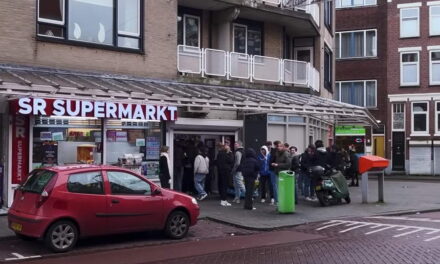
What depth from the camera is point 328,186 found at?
1595 cm

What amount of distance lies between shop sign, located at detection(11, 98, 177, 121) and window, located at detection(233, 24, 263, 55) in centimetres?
546

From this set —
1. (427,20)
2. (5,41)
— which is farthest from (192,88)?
(427,20)

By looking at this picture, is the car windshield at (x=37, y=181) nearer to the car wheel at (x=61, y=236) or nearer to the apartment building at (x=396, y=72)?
the car wheel at (x=61, y=236)

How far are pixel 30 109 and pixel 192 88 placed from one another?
5.29 meters

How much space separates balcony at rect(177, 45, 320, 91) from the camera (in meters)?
18.2

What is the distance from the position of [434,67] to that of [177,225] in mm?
30188

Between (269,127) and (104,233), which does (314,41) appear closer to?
(269,127)

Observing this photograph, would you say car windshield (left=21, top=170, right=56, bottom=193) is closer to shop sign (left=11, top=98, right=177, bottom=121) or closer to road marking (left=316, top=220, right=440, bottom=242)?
shop sign (left=11, top=98, right=177, bottom=121)

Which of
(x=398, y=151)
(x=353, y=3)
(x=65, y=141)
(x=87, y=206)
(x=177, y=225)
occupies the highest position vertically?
(x=353, y=3)

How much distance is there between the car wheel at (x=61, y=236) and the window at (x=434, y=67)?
3173 centimetres

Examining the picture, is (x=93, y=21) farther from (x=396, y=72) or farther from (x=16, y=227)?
(x=396, y=72)

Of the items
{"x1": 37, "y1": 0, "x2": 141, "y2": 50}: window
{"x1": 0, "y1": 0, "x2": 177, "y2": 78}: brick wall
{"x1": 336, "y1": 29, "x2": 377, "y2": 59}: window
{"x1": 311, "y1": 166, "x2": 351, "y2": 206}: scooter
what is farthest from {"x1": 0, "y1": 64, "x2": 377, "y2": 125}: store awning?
{"x1": 336, "y1": 29, "x2": 377, "y2": 59}: window

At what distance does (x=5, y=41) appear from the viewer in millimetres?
13727

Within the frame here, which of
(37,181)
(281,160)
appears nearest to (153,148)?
(281,160)
